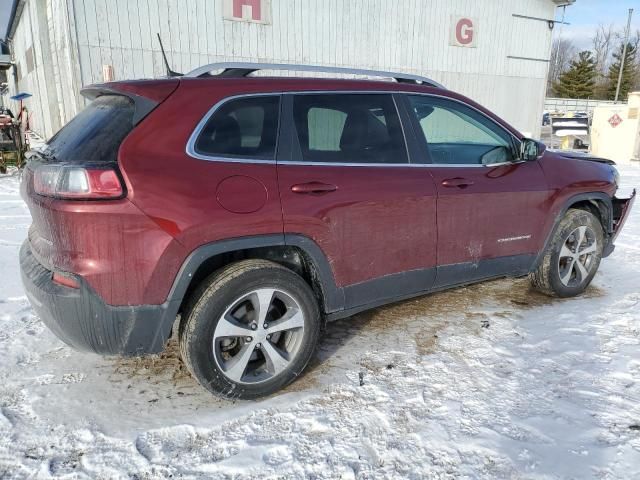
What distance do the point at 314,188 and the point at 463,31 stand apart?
44.1 feet

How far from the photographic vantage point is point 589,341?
340cm

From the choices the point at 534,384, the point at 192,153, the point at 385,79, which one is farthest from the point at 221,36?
the point at 534,384

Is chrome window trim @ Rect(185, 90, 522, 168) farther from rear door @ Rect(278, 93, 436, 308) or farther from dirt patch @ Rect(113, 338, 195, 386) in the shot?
dirt patch @ Rect(113, 338, 195, 386)

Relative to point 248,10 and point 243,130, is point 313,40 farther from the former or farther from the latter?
point 243,130

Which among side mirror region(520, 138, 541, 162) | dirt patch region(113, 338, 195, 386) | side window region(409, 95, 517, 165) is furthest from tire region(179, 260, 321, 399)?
side mirror region(520, 138, 541, 162)

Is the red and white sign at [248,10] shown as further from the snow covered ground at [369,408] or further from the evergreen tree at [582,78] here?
the evergreen tree at [582,78]

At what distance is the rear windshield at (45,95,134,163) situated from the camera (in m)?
2.40

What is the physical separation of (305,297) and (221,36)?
979 centimetres

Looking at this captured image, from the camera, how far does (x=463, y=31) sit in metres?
14.2

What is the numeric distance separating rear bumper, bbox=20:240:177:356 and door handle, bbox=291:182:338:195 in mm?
889

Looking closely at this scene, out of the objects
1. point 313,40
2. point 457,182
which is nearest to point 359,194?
point 457,182

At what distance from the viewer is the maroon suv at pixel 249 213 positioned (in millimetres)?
2342

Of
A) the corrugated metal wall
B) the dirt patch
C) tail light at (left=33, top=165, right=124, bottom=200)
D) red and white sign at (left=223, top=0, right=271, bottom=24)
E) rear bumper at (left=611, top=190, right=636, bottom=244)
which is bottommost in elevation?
the dirt patch

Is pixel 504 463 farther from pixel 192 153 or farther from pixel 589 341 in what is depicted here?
pixel 192 153
